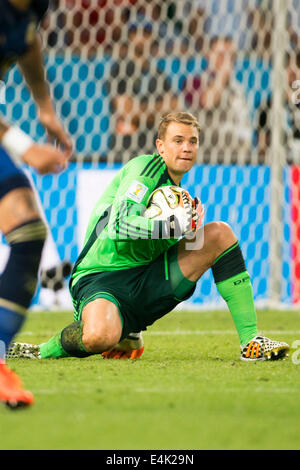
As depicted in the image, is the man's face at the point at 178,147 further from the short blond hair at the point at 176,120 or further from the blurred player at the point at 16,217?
the blurred player at the point at 16,217

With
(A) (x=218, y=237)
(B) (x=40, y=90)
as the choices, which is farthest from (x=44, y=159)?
(A) (x=218, y=237)

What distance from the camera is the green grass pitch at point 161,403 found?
2.25 metres

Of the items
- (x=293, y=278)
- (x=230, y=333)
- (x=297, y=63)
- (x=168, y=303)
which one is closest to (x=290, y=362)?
(x=168, y=303)

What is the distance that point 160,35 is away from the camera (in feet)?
28.3

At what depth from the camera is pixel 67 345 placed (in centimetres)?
397

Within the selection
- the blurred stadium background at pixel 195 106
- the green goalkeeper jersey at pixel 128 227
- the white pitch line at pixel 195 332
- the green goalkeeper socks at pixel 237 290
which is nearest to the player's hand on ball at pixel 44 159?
the green goalkeeper jersey at pixel 128 227

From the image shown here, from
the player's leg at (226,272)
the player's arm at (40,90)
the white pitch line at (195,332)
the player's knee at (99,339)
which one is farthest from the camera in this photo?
the white pitch line at (195,332)

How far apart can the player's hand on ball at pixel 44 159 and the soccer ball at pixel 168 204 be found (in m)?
1.40

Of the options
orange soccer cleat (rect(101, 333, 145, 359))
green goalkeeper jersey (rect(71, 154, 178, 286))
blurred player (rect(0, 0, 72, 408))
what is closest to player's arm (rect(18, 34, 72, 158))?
blurred player (rect(0, 0, 72, 408))

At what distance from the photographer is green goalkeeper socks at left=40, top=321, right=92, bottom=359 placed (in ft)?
12.8

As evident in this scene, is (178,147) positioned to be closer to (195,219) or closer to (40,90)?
(195,219)

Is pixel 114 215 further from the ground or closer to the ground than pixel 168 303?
further from the ground
